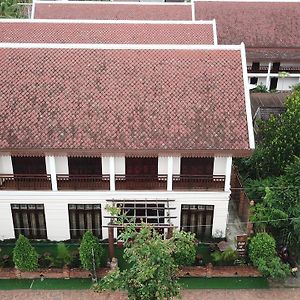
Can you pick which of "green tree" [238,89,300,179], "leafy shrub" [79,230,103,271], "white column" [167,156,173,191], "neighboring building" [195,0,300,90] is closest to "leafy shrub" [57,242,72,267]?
"leafy shrub" [79,230,103,271]

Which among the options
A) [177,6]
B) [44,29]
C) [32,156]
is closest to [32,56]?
[32,156]

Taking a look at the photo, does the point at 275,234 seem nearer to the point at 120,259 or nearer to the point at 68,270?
the point at 120,259

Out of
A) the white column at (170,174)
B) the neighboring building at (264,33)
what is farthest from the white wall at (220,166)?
the neighboring building at (264,33)

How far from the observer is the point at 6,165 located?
2347 centimetres

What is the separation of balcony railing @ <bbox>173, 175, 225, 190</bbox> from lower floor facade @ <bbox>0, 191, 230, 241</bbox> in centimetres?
39

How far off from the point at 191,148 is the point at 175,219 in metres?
4.04

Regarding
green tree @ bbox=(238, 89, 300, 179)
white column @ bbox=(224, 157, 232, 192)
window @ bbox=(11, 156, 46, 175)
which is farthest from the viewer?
green tree @ bbox=(238, 89, 300, 179)

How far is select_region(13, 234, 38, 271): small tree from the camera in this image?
21.7 m

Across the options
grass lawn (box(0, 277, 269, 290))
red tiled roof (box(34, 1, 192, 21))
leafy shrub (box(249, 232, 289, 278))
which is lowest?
grass lawn (box(0, 277, 269, 290))

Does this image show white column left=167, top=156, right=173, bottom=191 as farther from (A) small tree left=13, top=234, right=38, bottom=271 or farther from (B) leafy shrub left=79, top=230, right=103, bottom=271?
(A) small tree left=13, top=234, right=38, bottom=271

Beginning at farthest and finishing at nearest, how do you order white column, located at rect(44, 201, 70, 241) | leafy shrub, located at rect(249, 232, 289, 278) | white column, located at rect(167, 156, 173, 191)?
white column, located at rect(44, 201, 70, 241)
white column, located at rect(167, 156, 173, 191)
leafy shrub, located at rect(249, 232, 289, 278)

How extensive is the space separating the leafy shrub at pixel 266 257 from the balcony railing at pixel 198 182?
2921 millimetres

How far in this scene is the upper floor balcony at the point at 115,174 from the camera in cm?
2344

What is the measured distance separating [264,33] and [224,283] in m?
22.7
